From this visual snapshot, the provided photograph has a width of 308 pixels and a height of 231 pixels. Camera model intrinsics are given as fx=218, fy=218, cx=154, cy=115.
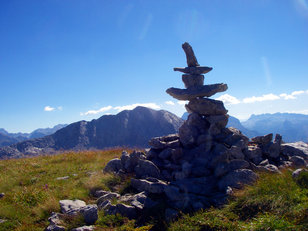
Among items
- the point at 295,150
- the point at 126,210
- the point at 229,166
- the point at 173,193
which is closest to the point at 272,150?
the point at 295,150

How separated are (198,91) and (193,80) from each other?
110cm

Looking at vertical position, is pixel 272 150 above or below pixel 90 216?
above

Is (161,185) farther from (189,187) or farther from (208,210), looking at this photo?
(208,210)

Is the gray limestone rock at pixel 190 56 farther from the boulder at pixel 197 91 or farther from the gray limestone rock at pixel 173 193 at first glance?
the gray limestone rock at pixel 173 193

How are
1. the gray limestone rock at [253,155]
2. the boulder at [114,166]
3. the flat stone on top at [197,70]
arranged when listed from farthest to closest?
the flat stone on top at [197,70] → the boulder at [114,166] → the gray limestone rock at [253,155]

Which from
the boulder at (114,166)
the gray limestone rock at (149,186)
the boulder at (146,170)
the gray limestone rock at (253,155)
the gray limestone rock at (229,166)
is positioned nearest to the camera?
the gray limestone rock at (149,186)

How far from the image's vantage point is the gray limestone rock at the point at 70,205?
9.77 meters

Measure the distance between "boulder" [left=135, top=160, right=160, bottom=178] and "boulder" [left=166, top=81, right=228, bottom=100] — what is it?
221 inches

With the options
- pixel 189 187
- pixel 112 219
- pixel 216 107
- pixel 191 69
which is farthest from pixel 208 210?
pixel 191 69

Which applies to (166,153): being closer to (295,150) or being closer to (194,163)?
(194,163)

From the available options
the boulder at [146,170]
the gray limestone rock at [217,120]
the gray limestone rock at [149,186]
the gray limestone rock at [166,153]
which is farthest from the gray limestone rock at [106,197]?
the gray limestone rock at [217,120]

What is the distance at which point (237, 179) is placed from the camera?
10828mm

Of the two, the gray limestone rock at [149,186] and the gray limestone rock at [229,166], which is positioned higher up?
the gray limestone rock at [229,166]

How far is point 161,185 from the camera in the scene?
36.6 ft
